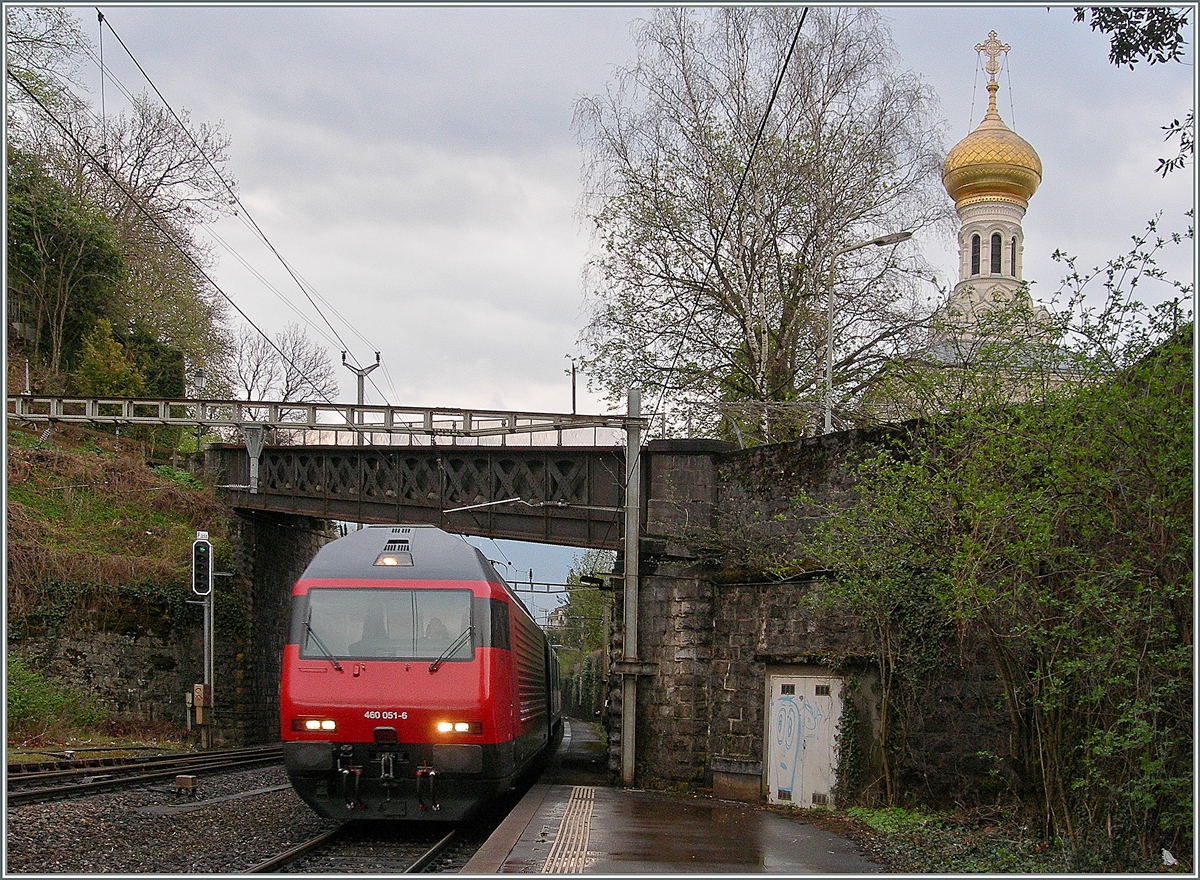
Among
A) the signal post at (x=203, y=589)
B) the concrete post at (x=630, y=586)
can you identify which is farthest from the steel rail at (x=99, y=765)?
the concrete post at (x=630, y=586)

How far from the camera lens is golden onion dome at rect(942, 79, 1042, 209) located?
128 ft

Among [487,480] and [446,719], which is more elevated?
[487,480]

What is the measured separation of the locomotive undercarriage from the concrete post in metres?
7.82

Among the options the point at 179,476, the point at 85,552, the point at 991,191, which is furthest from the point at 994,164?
the point at 85,552

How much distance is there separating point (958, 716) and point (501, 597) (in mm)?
→ 5760

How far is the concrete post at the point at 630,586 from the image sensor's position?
19.1 m

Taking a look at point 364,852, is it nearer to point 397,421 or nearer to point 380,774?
point 380,774

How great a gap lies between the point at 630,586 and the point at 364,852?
909cm

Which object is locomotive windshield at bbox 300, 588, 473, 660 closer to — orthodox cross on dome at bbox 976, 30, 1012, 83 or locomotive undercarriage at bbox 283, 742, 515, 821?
locomotive undercarriage at bbox 283, 742, 515, 821

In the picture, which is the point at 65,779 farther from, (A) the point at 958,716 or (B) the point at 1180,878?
(B) the point at 1180,878

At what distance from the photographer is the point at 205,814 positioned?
41.6 feet

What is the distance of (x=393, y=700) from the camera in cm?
1151

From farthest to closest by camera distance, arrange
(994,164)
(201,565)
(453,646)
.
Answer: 1. (994,164)
2. (201,565)
3. (453,646)

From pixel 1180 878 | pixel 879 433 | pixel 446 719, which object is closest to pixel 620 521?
pixel 879 433
